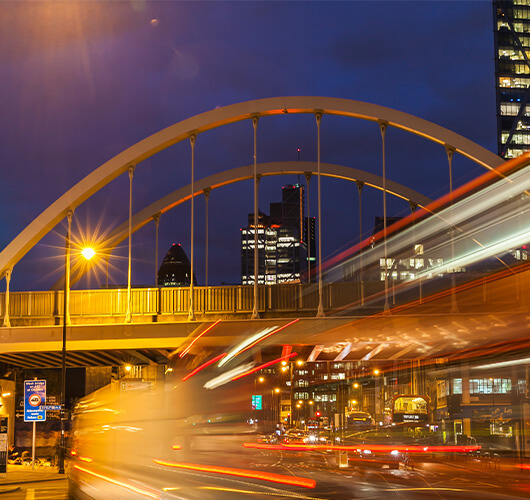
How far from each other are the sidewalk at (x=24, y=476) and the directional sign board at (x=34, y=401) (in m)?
2.28

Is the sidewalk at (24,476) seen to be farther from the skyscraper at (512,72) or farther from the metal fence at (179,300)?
the skyscraper at (512,72)

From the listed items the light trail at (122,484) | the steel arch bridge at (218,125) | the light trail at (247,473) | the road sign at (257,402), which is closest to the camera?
the light trail at (122,484)

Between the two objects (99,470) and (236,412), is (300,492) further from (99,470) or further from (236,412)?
(99,470)

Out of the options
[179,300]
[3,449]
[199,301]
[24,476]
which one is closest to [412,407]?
[199,301]

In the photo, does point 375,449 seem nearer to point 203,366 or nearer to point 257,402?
point 257,402

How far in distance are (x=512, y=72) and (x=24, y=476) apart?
137814mm

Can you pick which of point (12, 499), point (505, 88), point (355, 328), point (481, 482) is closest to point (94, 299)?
point (355, 328)

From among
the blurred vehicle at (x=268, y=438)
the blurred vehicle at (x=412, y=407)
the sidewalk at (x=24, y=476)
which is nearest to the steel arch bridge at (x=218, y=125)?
the sidewalk at (x=24, y=476)

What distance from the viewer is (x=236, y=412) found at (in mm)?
21031

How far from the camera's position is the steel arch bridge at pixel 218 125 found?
4012 cm

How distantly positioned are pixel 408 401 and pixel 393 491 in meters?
30.8

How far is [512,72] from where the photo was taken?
148 metres

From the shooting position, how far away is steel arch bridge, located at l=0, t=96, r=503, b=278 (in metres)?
40.1

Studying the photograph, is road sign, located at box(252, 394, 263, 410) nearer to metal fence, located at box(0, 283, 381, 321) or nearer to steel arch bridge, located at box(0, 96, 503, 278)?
metal fence, located at box(0, 283, 381, 321)
